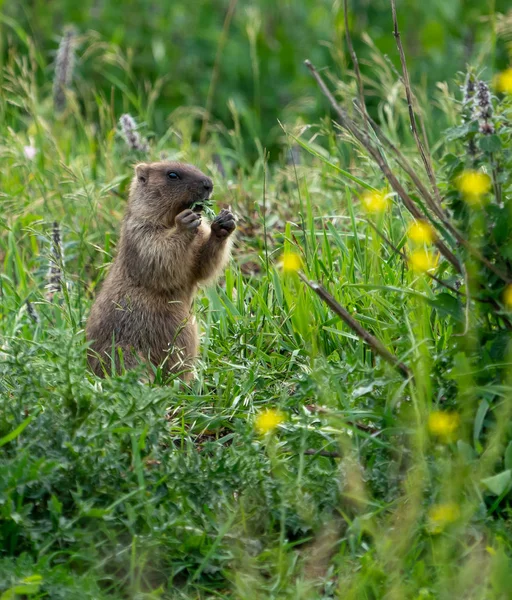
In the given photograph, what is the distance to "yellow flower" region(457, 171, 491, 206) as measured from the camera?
3.13 m

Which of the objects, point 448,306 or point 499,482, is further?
point 448,306

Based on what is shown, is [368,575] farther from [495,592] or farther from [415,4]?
[415,4]

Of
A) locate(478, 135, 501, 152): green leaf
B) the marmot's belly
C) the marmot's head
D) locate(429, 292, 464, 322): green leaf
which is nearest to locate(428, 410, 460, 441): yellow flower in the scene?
locate(429, 292, 464, 322): green leaf

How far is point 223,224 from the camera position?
4781mm

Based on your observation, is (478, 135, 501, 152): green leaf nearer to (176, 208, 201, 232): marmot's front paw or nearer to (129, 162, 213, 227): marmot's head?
(176, 208, 201, 232): marmot's front paw

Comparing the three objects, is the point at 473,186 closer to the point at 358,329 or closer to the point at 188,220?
the point at 358,329

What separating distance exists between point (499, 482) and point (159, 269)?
2097 millimetres

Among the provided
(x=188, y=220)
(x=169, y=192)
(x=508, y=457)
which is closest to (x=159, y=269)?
(x=188, y=220)

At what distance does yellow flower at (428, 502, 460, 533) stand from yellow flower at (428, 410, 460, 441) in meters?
0.22

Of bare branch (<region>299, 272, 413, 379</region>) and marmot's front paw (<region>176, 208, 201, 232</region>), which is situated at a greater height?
bare branch (<region>299, 272, 413, 379</region>)

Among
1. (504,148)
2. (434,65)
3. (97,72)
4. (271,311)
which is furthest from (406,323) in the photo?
(97,72)

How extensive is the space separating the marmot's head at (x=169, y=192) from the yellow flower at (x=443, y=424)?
6.83 ft

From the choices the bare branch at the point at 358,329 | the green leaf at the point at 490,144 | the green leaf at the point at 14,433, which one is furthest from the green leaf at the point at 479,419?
the green leaf at the point at 14,433

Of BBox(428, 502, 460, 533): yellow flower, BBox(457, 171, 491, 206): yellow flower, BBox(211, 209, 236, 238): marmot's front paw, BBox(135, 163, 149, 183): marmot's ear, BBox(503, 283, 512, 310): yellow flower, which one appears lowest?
BBox(428, 502, 460, 533): yellow flower
